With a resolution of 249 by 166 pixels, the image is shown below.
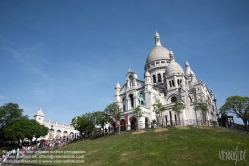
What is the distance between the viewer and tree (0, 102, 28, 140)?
157ft

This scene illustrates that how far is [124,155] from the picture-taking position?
21734 mm

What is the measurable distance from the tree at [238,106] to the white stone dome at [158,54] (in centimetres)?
2567

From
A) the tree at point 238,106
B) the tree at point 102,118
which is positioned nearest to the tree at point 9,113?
the tree at point 102,118

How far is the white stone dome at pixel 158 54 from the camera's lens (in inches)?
2537

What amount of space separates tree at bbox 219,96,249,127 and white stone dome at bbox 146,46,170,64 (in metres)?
25.7

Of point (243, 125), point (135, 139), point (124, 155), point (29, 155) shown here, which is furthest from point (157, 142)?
point (243, 125)

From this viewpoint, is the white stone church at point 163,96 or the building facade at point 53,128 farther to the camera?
the building facade at point 53,128

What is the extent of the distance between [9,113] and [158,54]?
47338 millimetres

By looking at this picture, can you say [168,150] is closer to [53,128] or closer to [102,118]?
[102,118]

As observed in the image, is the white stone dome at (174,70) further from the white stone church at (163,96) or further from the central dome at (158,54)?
the central dome at (158,54)

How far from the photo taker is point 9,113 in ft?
162

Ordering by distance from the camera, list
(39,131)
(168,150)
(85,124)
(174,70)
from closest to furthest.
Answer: (168,150) → (85,124) → (39,131) → (174,70)

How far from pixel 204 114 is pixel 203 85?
946 cm

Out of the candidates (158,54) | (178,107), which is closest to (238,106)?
(178,107)
